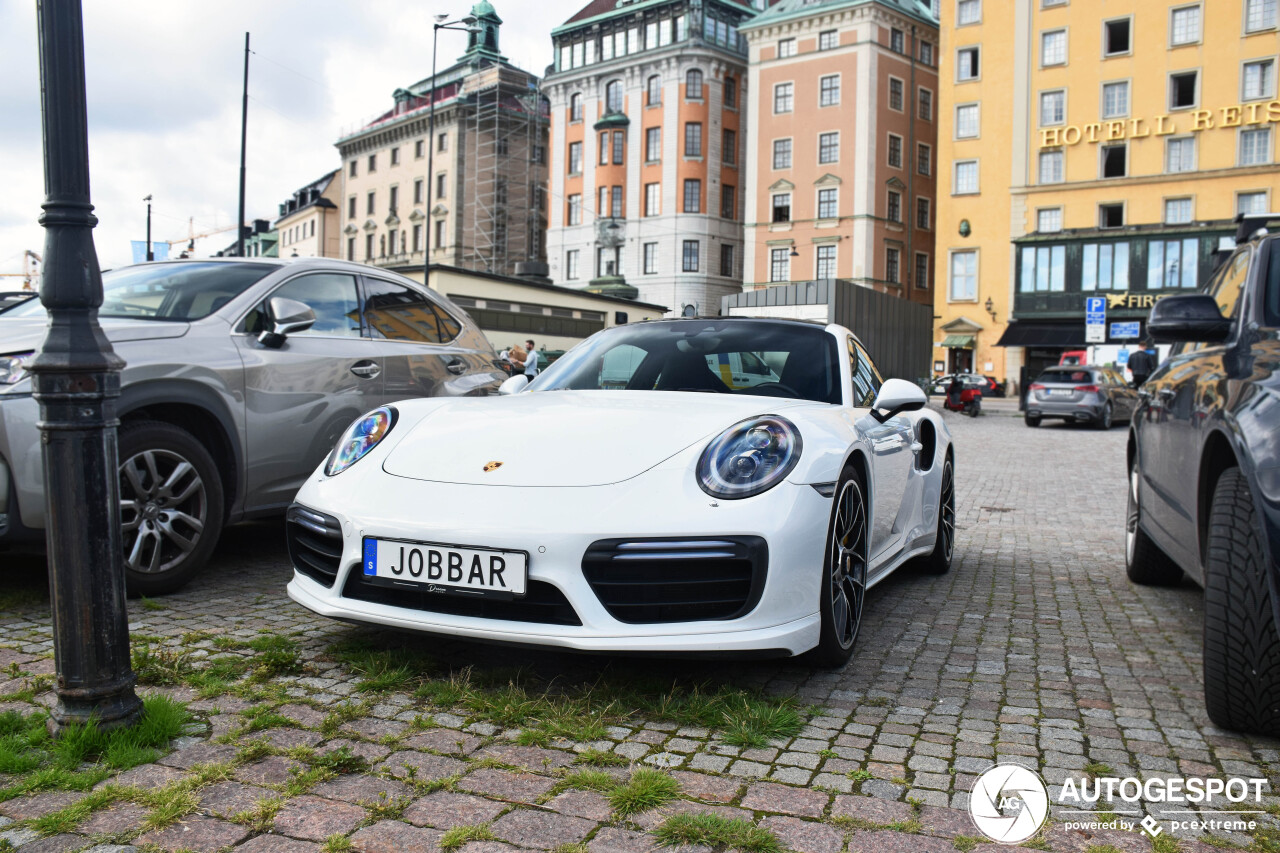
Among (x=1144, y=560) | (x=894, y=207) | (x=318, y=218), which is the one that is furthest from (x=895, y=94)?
(x=1144, y=560)

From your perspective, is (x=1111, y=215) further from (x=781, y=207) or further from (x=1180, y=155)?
(x=781, y=207)

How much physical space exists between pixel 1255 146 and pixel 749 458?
4716 cm

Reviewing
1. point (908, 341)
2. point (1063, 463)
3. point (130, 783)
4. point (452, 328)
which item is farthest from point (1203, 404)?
point (908, 341)

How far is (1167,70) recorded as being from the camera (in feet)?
142

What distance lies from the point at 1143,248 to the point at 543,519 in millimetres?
45918

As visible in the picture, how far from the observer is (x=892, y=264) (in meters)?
56.0

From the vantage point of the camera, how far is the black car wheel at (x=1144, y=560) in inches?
214

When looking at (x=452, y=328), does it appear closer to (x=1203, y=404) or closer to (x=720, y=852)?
(x=1203, y=404)

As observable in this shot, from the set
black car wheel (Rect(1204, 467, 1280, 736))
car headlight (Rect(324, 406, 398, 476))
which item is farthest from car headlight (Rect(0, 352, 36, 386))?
black car wheel (Rect(1204, 467, 1280, 736))

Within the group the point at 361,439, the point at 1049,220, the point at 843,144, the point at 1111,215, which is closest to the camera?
the point at 361,439

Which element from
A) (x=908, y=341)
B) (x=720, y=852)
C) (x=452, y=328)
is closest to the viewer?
(x=720, y=852)

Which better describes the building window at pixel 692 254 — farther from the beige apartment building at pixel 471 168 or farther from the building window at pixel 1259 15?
the building window at pixel 1259 15

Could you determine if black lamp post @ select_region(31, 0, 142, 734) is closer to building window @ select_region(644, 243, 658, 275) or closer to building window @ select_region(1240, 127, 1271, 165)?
building window @ select_region(1240, 127, 1271, 165)

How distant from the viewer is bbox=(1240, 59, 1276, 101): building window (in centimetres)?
4138
